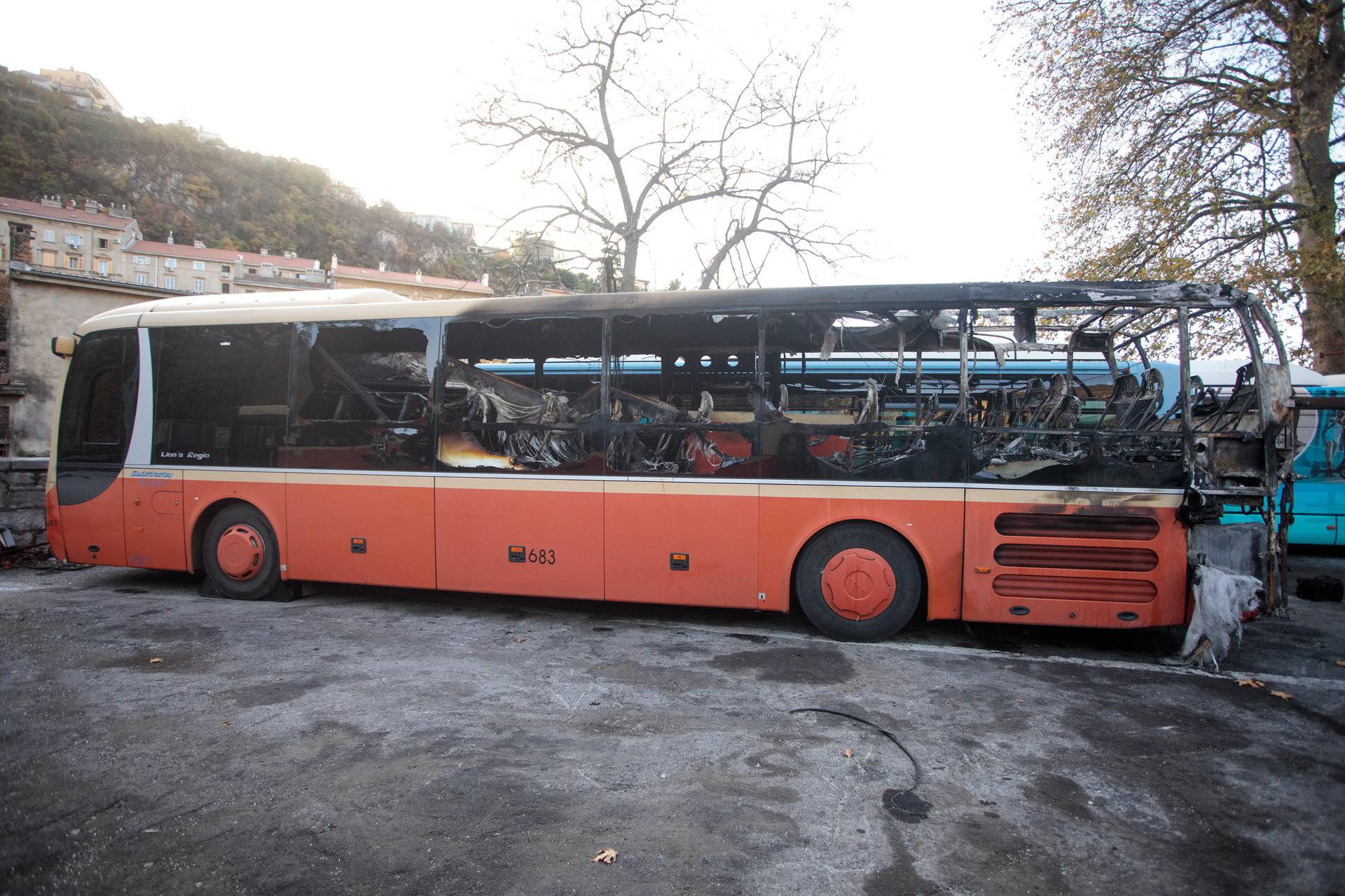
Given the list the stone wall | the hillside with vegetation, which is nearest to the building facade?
the hillside with vegetation

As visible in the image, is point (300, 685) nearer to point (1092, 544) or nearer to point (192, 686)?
point (192, 686)

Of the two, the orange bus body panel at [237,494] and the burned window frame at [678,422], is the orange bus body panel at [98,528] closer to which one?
the orange bus body panel at [237,494]

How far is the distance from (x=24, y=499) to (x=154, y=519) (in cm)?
413

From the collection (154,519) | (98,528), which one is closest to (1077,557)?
(154,519)

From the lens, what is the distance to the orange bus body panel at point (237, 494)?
7.38m

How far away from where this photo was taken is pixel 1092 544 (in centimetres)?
561

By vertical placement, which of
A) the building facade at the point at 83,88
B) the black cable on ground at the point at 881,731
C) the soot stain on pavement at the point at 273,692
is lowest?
the soot stain on pavement at the point at 273,692

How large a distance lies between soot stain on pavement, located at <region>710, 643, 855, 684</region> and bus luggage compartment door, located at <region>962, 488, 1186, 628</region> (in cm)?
119

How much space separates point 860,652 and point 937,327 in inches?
110

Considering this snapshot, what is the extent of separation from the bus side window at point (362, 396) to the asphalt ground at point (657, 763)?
1691 millimetres

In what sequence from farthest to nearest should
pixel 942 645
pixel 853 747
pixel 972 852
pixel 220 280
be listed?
pixel 220 280 < pixel 942 645 < pixel 853 747 < pixel 972 852

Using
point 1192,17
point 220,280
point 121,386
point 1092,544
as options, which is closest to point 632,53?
point 1192,17

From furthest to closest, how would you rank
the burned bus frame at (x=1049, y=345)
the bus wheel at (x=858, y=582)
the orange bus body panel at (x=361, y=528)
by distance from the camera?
the orange bus body panel at (x=361, y=528)
the bus wheel at (x=858, y=582)
the burned bus frame at (x=1049, y=345)

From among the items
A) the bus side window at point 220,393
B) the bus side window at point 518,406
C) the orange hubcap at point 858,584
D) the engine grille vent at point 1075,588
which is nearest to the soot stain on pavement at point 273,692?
the bus side window at point 518,406
